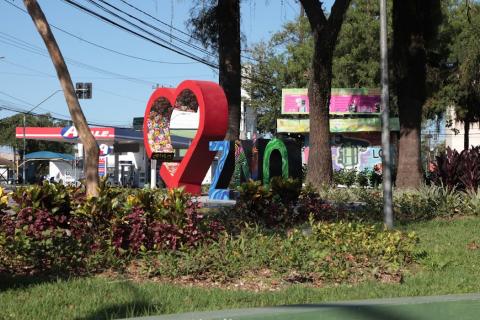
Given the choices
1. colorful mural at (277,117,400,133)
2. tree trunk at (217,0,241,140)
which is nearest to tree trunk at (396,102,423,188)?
tree trunk at (217,0,241,140)

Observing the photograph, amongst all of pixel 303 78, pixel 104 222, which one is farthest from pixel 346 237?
pixel 303 78

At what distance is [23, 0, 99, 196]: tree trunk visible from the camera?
9484 millimetres

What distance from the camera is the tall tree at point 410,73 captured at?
1931 centimetres

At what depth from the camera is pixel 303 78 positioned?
4522cm

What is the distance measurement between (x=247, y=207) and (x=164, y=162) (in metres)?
13.0

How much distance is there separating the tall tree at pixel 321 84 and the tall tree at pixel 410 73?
6.83 ft

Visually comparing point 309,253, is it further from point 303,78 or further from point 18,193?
point 303,78

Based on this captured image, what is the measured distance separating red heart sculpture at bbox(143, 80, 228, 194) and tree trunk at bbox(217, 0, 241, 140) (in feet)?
1.73

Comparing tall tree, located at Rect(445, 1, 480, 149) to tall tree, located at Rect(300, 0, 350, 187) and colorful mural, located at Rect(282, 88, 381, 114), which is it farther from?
tall tree, located at Rect(300, 0, 350, 187)

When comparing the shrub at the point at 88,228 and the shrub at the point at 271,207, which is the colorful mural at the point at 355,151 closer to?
the shrub at the point at 271,207

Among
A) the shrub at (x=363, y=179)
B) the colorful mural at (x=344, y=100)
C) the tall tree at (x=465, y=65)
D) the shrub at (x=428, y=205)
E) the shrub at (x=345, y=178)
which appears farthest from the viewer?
the colorful mural at (x=344, y=100)

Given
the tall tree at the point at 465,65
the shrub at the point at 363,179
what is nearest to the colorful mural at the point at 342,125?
the tall tree at the point at 465,65

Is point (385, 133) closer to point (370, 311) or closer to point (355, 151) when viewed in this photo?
point (370, 311)

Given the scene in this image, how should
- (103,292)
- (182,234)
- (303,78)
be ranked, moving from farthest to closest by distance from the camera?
(303,78) → (182,234) → (103,292)
